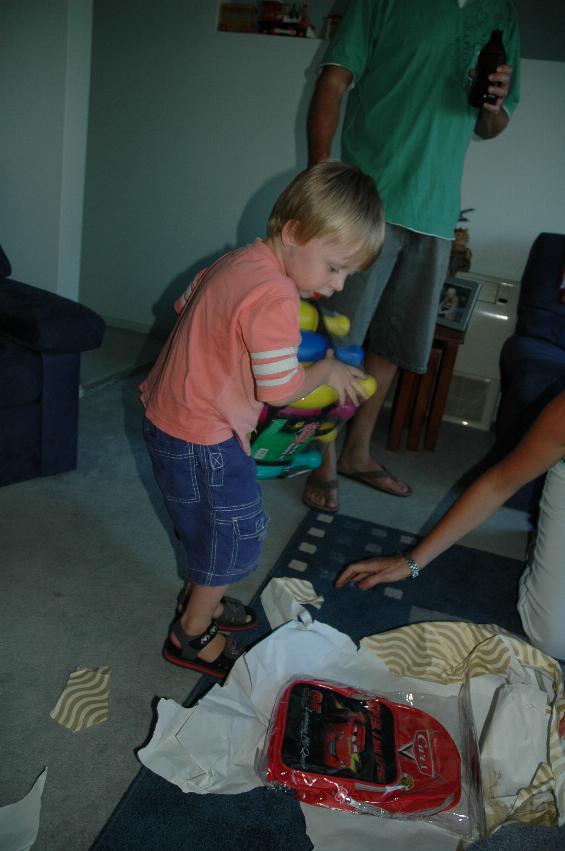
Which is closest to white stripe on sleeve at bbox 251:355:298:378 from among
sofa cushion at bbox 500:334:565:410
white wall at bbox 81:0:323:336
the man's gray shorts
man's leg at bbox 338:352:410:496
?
the man's gray shorts

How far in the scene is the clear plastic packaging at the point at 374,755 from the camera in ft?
3.54

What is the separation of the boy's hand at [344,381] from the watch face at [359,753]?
0.52 metres

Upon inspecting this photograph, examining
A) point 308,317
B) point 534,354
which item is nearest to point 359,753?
point 308,317

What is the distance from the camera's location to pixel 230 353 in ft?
3.62

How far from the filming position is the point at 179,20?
3.02m

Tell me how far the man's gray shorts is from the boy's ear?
0.75 meters

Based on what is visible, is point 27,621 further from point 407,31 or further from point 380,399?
point 407,31

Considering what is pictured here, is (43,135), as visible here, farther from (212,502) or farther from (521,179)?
(521,179)

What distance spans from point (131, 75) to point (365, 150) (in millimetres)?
1778

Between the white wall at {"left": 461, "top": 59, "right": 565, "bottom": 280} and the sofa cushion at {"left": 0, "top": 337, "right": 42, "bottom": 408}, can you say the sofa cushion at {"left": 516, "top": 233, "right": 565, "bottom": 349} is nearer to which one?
the white wall at {"left": 461, "top": 59, "right": 565, "bottom": 280}

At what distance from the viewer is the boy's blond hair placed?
108 centimetres

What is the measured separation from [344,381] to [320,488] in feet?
2.68

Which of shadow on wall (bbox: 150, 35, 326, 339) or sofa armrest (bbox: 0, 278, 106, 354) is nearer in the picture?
sofa armrest (bbox: 0, 278, 106, 354)

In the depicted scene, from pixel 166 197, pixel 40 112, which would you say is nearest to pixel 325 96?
pixel 40 112
